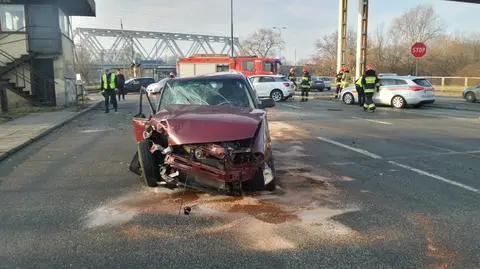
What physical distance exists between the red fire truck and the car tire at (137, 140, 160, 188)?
2350cm

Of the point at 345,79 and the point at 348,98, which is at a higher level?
the point at 345,79

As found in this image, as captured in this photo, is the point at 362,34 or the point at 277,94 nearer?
the point at 277,94

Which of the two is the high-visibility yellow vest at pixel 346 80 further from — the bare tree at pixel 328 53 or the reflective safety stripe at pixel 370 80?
the bare tree at pixel 328 53

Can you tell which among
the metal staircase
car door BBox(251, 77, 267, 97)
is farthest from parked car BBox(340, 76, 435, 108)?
the metal staircase

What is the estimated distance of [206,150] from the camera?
5309 mm

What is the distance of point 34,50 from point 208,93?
59.2ft

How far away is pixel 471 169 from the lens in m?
7.52

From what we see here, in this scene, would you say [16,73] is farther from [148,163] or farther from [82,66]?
[82,66]

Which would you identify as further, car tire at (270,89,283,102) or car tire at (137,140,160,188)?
car tire at (270,89,283,102)

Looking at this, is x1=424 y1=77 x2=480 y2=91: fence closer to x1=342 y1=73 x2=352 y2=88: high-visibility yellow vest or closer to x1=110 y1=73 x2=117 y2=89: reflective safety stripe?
x1=342 y1=73 x2=352 y2=88: high-visibility yellow vest

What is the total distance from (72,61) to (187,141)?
23566 millimetres

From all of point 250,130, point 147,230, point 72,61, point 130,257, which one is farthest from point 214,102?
point 72,61

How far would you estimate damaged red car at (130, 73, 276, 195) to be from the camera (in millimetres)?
5293

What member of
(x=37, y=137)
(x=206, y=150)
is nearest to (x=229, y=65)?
(x=37, y=137)
